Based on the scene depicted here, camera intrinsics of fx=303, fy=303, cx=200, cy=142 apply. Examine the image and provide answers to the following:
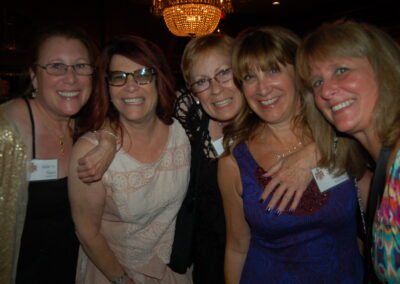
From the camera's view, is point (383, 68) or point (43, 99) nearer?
point (383, 68)

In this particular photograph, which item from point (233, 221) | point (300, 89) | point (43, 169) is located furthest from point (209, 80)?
point (43, 169)

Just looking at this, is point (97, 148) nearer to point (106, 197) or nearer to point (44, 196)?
point (106, 197)

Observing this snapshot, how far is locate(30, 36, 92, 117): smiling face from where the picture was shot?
Answer: 191 centimetres

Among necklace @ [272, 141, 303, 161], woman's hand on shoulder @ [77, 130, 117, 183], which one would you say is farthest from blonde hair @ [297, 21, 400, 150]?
woman's hand on shoulder @ [77, 130, 117, 183]

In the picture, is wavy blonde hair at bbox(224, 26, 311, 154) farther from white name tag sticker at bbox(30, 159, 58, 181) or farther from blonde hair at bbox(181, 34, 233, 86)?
white name tag sticker at bbox(30, 159, 58, 181)

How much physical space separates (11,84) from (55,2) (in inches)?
78.9

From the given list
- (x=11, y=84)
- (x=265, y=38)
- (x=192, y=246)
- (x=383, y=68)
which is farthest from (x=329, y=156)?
(x=11, y=84)

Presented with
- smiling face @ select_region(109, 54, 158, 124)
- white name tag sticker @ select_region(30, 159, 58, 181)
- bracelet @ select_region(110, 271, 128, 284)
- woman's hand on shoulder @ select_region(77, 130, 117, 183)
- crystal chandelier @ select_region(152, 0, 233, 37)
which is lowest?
bracelet @ select_region(110, 271, 128, 284)

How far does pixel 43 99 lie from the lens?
1.96 meters

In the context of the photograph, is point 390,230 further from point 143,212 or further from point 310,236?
point 143,212

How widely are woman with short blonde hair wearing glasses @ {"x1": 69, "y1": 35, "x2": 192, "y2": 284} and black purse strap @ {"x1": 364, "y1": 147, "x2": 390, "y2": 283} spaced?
1.12 metres

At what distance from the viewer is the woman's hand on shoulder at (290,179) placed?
1.66 meters

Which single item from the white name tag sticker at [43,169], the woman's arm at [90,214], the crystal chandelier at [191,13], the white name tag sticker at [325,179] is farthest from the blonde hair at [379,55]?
the crystal chandelier at [191,13]

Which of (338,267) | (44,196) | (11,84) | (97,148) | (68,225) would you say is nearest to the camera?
(338,267)
